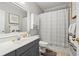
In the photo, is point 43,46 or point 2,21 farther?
point 43,46

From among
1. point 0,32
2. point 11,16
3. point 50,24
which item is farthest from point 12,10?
point 50,24

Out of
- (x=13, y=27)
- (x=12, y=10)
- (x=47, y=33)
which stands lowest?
(x=47, y=33)

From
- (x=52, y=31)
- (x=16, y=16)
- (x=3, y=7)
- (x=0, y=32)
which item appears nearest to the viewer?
(x=0, y=32)

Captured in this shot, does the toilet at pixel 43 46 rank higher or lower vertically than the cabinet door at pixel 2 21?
lower

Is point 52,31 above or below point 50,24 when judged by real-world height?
below

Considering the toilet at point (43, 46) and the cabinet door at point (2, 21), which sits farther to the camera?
the toilet at point (43, 46)

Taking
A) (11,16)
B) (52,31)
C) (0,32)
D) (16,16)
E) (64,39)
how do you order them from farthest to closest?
(52,31), (64,39), (16,16), (11,16), (0,32)

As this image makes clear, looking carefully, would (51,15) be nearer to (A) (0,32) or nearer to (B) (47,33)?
(B) (47,33)

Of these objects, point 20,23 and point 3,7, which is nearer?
point 3,7

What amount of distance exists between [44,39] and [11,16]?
7.11 ft

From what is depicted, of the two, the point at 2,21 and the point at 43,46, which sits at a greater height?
the point at 2,21

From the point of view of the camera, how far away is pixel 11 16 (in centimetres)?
203

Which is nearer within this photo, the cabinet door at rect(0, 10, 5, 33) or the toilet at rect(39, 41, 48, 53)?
the cabinet door at rect(0, 10, 5, 33)

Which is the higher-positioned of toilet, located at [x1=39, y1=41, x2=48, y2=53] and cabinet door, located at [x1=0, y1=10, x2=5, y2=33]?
cabinet door, located at [x1=0, y1=10, x2=5, y2=33]
